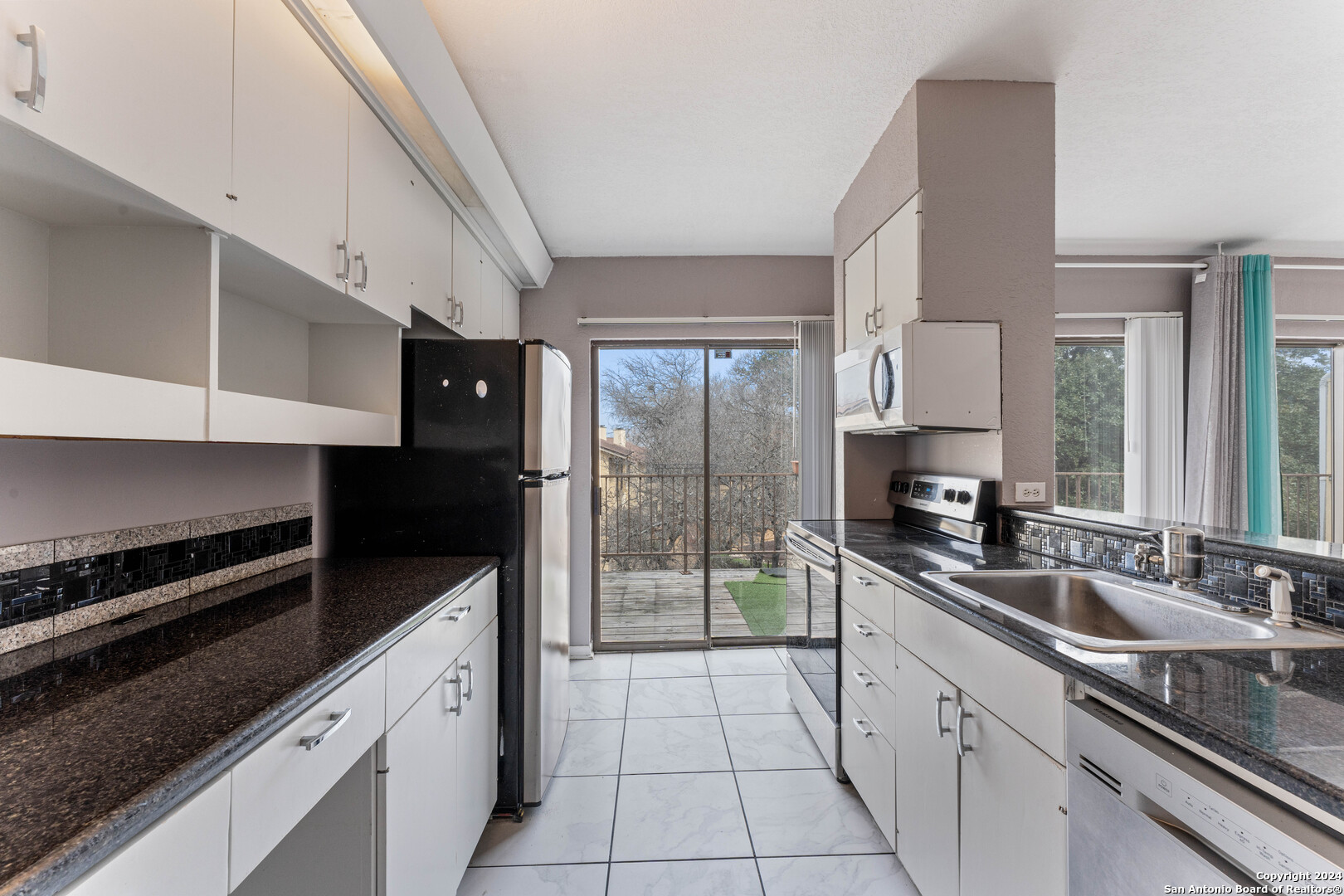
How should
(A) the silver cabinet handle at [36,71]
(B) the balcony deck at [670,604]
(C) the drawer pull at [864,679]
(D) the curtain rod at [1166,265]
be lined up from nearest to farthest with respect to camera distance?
1. (A) the silver cabinet handle at [36,71]
2. (C) the drawer pull at [864,679]
3. (D) the curtain rod at [1166,265]
4. (B) the balcony deck at [670,604]

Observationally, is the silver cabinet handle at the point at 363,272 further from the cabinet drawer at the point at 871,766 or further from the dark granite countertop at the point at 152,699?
the cabinet drawer at the point at 871,766

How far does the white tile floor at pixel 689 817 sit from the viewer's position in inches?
68.5

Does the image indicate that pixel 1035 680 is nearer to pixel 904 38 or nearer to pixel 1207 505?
pixel 904 38

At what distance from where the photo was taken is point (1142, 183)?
2838 mm

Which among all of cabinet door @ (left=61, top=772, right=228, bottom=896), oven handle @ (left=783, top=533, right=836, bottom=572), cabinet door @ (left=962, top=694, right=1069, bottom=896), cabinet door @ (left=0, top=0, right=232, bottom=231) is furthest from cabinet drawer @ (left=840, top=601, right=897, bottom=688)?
cabinet door @ (left=0, top=0, right=232, bottom=231)

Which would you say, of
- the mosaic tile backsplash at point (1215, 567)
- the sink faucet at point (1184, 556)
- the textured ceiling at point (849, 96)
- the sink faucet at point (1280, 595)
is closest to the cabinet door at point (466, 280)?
the textured ceiling at point (849, 96)

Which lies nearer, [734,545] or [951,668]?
[951,668]

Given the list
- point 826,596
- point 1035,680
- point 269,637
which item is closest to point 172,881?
point 269,637

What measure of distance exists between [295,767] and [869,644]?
157 centimetres

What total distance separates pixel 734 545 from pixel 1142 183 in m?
2.83

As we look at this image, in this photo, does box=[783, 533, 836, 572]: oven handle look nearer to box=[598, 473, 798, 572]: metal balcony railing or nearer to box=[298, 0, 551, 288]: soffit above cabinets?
box=[598, 473, 798, 572]: metal balcony railing

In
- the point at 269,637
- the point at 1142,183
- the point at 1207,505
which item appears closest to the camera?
the point at 269,637

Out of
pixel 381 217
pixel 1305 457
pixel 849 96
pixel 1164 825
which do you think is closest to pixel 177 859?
pixel 1164 825

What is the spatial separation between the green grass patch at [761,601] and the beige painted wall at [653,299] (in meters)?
1.07
